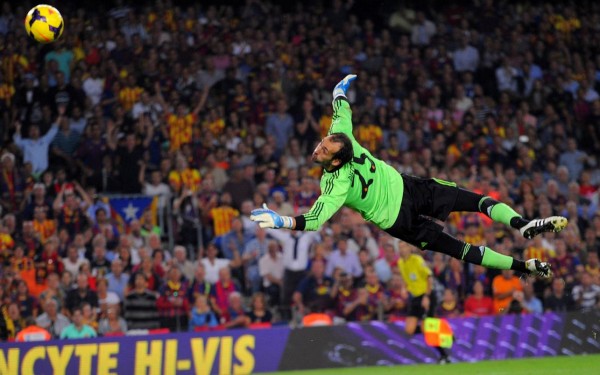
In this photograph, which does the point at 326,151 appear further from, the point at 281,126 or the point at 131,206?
the point at 281,126

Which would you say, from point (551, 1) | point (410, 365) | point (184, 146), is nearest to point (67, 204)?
point (184, 146)

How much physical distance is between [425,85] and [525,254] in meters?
5.33

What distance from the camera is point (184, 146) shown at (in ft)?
62.8

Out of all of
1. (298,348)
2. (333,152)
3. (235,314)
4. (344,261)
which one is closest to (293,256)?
(344,261)

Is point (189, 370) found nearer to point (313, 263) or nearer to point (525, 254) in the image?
point (313, 263)

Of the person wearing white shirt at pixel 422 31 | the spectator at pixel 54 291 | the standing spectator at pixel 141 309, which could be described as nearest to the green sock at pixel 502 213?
the standing spectator at pixel 141 309

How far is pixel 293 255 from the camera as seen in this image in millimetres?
17344

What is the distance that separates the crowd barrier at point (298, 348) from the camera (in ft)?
47.0

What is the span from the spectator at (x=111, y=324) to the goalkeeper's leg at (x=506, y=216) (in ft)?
20.4

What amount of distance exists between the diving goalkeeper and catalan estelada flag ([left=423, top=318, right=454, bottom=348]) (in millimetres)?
3932

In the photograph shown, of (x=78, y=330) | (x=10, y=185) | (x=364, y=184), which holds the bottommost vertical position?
(x=78, y=330)

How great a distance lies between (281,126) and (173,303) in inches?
199

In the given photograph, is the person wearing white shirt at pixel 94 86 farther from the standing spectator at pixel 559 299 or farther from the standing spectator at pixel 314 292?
the standing spectator at pixel 559 299

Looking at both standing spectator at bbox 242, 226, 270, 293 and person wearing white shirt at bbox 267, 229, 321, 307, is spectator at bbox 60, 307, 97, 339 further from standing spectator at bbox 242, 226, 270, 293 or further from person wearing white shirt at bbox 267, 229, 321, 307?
person wearing white shirt at bbox 267, 229, 321, 307
